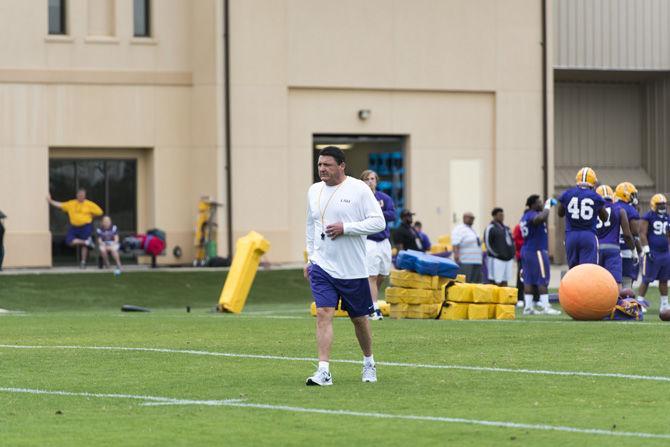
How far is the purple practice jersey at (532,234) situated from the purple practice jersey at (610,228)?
2025mm

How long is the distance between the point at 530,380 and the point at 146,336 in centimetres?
686

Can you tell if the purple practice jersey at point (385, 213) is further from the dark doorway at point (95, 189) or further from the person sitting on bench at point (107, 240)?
the dark doorway at point (95, 189)

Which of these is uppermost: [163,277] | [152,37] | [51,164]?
[152,37]

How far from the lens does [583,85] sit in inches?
1876

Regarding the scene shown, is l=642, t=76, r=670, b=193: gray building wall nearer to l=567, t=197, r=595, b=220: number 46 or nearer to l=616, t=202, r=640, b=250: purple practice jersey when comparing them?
l=616, t=202, r=640, b=250: purple practice jersey

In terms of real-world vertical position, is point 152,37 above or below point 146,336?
above

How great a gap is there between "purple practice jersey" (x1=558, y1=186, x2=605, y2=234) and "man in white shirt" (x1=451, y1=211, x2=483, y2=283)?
30.3 ft

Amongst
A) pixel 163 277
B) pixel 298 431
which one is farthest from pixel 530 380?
pixel 163 277

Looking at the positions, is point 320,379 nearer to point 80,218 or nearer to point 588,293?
point 588,293

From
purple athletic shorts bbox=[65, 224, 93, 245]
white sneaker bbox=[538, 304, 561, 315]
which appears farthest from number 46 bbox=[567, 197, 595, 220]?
purple athletic shorts bbox=[65, 224, 93, 245]

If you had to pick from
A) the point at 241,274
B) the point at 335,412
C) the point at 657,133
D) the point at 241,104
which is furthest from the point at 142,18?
the point at 335,412

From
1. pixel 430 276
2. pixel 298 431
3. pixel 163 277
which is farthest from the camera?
pixel 163 277

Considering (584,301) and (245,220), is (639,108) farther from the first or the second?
(584,301)

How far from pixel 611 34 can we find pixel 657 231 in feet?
68.9
